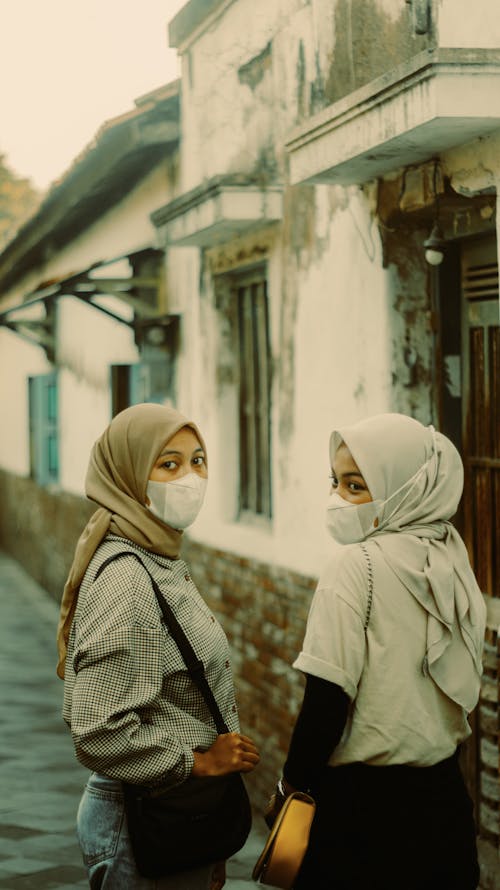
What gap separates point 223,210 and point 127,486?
3.70 metres

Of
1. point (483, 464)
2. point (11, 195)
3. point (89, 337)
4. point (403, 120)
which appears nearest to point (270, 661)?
point (483, 464)

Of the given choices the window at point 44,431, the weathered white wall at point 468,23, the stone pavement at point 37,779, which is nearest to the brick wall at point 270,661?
the stone pavement at point 37,779

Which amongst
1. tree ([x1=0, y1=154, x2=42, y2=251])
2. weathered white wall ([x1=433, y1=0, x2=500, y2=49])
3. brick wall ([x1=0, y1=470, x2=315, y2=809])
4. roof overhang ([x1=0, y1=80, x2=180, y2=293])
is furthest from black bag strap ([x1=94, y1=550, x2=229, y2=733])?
tree ([x1=0, y1=154, x2=42, y2=251])

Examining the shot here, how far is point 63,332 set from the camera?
13758mm

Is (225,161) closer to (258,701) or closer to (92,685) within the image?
(258,701)

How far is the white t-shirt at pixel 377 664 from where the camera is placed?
297 centimetres

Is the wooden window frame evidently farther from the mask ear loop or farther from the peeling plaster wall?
the mask ear loop

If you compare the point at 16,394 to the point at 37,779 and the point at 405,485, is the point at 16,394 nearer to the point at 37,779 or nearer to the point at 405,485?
the point at 37,779

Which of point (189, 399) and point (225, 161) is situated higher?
point (225, 161)

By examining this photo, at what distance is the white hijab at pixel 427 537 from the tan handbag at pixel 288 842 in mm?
429

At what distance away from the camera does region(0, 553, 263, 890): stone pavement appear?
5535 millimetres

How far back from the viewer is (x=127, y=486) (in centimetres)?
317

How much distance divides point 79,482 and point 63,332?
1.93 metres

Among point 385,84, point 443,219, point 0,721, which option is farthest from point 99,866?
point 0,721
